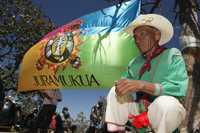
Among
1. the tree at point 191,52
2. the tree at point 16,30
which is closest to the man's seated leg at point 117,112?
the tree at point 191,52

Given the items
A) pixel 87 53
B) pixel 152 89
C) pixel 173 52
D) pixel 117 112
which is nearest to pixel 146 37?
pixel 173 52

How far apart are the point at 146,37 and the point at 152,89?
546 millimetres

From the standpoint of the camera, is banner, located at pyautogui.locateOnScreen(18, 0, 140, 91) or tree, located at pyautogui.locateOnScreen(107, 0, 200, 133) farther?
banner, located at pyautogui.locateOnScreen(18, 0, 140, 91)

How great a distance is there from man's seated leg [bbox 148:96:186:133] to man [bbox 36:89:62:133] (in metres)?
6.52

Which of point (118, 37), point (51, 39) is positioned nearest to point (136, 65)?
point (118, 37)

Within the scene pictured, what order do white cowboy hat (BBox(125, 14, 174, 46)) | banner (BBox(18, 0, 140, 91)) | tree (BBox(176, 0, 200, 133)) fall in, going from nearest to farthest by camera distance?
1. white cowboy hat (BBox(125, 14, 174, 46))
2. tree (BBox(176, 0, 200, 133))
3. banner (BBox(18, 0, 140, 91))

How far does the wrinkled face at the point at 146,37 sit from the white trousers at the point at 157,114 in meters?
0.51

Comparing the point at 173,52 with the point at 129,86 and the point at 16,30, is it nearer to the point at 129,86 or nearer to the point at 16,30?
the point at 129,86

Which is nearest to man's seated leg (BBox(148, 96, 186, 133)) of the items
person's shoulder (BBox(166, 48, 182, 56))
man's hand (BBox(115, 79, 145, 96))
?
man's hand (BBox(115, 79, 145, 96))

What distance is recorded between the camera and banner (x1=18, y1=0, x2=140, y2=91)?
6.96 m

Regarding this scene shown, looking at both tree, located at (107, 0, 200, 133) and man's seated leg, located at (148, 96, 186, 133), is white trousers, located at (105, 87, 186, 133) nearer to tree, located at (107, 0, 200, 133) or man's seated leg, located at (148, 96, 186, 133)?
man's seated leg, located at (148, 96, 186, 133)

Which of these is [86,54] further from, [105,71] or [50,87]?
[50,87]

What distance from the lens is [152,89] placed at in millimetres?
3262

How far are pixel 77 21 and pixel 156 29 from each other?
4016mm
